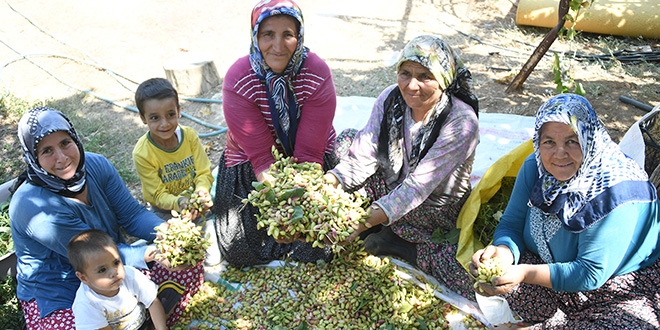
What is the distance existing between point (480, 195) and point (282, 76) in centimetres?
135

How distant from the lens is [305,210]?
8.43 ft

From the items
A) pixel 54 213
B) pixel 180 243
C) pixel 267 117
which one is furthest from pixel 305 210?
pixel 54 213

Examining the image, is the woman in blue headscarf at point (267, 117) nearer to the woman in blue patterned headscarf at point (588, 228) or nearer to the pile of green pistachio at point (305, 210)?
the pile of green pistachio at point (305, 210)

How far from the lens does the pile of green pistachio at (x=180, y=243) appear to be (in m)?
2.61

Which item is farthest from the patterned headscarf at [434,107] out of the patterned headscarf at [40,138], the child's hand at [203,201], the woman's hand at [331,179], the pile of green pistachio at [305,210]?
the patterned headscarf at [40,138]

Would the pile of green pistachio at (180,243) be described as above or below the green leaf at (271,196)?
below

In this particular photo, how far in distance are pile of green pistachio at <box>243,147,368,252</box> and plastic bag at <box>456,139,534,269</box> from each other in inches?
25.7

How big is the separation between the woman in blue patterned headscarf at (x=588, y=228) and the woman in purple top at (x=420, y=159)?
46 centimetres

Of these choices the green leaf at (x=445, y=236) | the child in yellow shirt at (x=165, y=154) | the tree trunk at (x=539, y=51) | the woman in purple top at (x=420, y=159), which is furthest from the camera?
the tree trunk at (x=539, y=51)

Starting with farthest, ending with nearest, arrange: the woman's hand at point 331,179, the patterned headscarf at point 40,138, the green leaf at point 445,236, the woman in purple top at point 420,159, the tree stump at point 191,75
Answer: the tree stump at point 191,75 → the green leaf at point 445,236 → the woman's hand at point 331,179 → the woman in purple top at point 420,159 → the patterned headscarf at point 40,138

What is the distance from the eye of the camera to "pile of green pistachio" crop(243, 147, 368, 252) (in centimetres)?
253

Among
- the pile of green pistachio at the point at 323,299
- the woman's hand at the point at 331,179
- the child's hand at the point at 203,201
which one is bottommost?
the pile of green pistachio at the point at 323,299

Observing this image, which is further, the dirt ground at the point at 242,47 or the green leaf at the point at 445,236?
the dirt ground at the point at 242,47

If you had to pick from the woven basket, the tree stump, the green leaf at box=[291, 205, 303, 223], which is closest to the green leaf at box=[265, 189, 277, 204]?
the green leaf at box=[291, 205, 303, 223]
